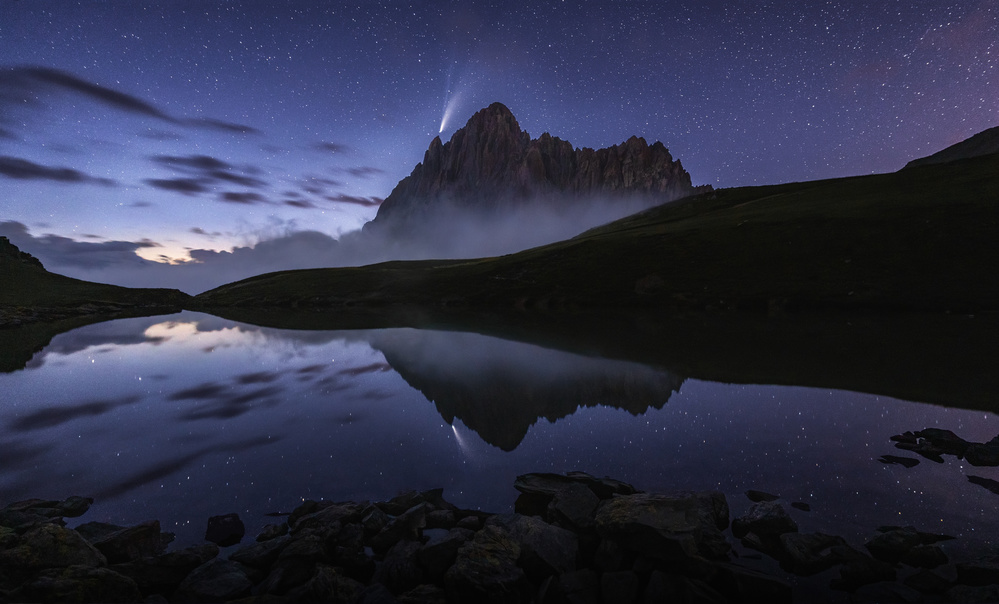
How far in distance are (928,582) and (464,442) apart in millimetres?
13276

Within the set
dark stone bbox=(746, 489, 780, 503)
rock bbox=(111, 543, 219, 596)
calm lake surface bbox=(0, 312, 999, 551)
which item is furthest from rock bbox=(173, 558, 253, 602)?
dark stone bbox=(746, 489, 780, 503)

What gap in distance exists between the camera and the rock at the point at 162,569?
8.53 m

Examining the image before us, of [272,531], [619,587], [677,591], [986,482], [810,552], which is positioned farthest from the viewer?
[986,482]

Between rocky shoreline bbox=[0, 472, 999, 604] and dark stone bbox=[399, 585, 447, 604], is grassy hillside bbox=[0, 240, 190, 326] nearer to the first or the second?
rocky shoreline bbox=[0, 472, 999, 604]

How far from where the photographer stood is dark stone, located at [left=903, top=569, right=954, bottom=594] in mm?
7742

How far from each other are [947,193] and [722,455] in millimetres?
134715

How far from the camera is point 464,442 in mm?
16953

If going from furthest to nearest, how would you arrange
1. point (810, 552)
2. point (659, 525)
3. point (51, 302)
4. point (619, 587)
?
point (51, 302), point (810, 552), point (659, 525), point (619, 587)

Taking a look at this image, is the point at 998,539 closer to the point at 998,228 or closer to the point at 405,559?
the point at 405,559

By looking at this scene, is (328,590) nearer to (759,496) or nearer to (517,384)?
(759,496)

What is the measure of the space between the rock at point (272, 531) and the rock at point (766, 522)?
11318mm

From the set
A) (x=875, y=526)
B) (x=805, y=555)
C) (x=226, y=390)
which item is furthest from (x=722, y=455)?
(x=226, y=390)

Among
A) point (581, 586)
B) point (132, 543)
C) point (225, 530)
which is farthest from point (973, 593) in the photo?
point (132, 543)

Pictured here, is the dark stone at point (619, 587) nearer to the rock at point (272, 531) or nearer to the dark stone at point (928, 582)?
the dark stone at point (928, 582)
